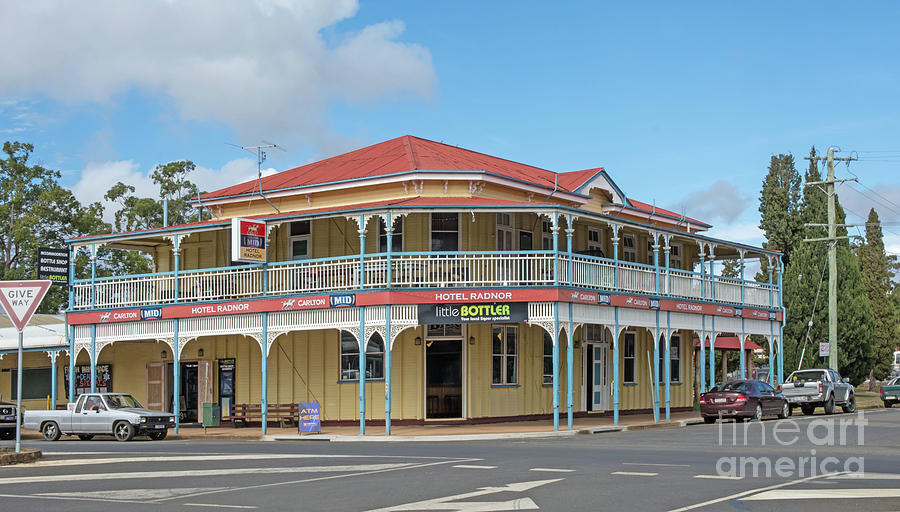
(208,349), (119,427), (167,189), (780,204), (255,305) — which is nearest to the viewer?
(119,427)

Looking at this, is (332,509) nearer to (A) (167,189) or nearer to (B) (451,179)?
(B) (451,179)

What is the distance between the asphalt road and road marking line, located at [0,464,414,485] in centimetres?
3

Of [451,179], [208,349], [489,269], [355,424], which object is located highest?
[451,179]

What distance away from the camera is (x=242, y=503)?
12.7 meters

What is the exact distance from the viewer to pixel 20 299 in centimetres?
1861

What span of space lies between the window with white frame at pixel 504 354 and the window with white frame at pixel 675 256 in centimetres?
1035

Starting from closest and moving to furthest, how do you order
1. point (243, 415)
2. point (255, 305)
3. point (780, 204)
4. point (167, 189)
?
point (255, 305)
point (243, 415)
point (780, 204)
point (167, 189)

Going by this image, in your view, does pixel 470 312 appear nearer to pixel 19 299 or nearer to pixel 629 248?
pixel 629 248

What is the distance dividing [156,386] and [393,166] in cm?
1181

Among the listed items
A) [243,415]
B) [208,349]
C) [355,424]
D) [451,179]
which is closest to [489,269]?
[451,179]

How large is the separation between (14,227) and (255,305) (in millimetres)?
25400

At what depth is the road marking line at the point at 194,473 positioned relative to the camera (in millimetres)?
15789

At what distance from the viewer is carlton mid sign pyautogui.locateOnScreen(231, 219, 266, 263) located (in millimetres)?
28703
